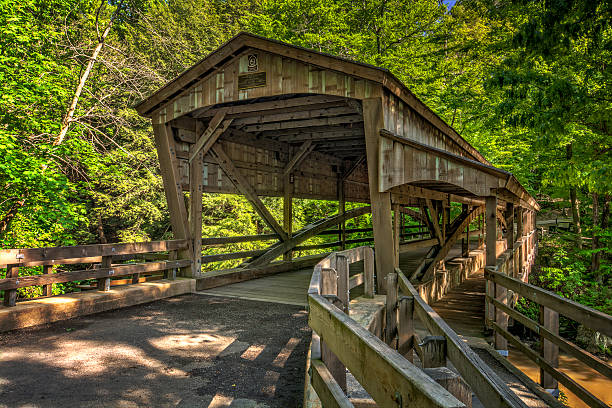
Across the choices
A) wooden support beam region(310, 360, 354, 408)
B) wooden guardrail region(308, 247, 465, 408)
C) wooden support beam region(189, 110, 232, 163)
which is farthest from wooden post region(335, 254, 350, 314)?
wooden support beam region(189, 110, 232, 163)

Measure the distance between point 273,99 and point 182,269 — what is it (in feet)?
13.5

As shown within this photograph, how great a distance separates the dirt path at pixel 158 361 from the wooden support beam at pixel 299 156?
5.81m

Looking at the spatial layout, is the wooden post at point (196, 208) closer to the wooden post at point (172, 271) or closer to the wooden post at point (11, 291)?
the wooden post at point (172, 271)

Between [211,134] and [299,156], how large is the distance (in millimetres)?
3394

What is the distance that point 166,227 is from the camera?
21656 millimetres

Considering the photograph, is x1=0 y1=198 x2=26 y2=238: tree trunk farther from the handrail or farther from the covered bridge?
the handrail

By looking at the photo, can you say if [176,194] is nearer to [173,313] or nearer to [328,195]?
[173,313]

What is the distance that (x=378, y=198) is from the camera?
21.4ft

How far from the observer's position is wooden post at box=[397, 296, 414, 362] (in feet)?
11.5

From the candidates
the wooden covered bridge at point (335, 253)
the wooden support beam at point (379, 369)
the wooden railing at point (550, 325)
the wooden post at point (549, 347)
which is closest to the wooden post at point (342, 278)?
the wooden covered bridge at point (335, 253)

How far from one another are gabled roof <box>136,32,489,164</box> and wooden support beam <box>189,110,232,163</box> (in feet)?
2.75

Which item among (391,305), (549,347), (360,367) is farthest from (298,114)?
(360,367)

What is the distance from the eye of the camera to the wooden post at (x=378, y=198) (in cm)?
638

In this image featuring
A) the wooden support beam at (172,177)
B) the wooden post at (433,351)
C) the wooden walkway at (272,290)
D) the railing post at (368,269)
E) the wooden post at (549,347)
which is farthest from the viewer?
the wooden support beam at (172,177)
